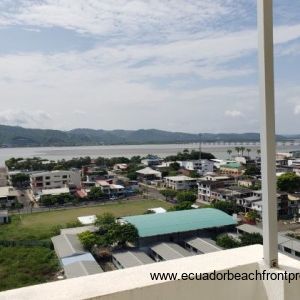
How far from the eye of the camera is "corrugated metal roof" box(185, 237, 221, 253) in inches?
228

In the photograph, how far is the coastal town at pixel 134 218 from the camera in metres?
5.64

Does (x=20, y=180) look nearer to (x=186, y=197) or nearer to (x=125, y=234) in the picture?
(x=186, y=197)

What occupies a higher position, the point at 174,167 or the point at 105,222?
the point at 174,167

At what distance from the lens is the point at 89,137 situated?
1876 inches

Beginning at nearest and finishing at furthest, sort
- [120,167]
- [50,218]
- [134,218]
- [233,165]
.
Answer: [134,218], [50,218], [233,165], [120,167]

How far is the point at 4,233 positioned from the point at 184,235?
400cm

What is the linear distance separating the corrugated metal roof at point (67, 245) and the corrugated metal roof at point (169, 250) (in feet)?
4.13

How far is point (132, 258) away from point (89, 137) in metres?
43.1

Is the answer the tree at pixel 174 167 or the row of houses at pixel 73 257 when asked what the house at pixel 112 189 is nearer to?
the row of houses at pixel 73 257

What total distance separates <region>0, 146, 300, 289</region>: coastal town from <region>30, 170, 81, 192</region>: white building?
0.12ft

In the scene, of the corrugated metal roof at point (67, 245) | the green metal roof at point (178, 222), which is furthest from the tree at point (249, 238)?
the corrugated metal roof at point (67, 245)

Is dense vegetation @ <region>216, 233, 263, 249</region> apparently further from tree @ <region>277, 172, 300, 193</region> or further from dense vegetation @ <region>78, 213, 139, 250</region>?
tree @ <region>277, 172, 300, 193</region>

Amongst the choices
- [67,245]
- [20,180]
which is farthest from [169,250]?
[20,180]

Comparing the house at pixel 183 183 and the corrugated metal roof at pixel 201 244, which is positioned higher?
the house at pixel 183 183
